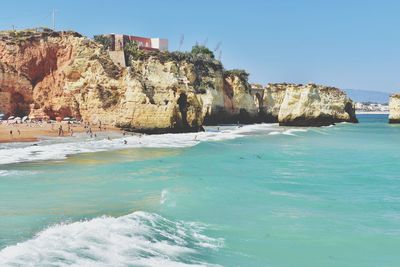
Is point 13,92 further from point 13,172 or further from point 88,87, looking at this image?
point 13,172

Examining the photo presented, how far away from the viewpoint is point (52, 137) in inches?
1302

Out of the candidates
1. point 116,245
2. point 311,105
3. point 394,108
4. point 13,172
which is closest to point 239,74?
point 311,105

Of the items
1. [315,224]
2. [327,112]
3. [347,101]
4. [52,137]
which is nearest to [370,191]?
[315,224]

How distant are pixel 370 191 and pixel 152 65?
3840 cm

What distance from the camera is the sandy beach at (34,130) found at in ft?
103

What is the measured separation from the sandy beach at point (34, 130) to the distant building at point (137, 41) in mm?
20242

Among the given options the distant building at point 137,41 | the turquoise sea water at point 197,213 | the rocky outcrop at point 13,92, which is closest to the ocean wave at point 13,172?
the turquoise sea water at point 197,213

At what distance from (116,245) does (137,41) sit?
204 feet

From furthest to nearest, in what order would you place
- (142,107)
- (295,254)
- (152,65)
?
(152,65), (142,107), (295,254)

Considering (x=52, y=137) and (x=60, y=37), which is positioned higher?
(x=60, y=37)

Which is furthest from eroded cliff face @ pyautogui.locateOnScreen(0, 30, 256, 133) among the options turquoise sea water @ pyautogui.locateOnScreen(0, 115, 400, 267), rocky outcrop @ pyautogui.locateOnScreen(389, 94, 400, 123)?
rocky outcrop @ pyautogui.locateOnScreen(389, 94, 400, 123)

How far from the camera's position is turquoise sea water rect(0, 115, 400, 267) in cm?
848

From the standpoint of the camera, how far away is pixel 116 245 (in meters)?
8.60

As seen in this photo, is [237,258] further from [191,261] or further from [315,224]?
[315,224]
